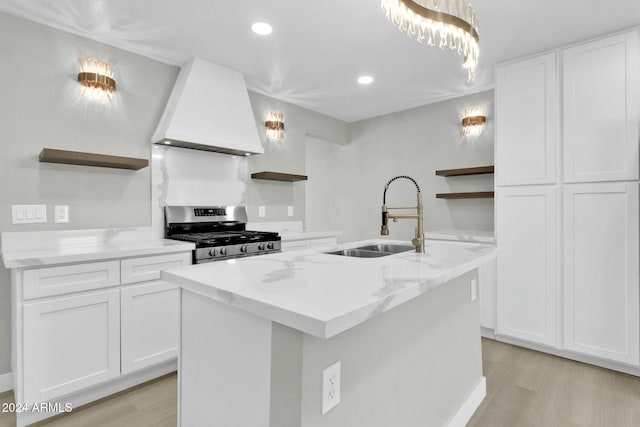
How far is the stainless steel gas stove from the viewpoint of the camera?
8.60 feet

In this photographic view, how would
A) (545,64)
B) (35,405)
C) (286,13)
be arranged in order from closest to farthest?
(35,405), (286,13), (545,64)

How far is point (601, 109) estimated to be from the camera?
2.54 metres

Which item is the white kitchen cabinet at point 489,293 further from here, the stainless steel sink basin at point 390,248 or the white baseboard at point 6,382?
the white baseboard at point 6,382

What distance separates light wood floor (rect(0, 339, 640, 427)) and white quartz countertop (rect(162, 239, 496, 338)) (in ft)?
3.58

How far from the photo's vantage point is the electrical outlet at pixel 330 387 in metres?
0.97

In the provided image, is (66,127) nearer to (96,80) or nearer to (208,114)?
(96,80)

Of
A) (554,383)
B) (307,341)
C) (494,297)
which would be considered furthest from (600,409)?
(307,341)

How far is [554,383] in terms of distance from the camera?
2.36m

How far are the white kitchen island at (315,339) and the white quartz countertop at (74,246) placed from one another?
1048 mm

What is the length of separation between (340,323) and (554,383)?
2.44 metres

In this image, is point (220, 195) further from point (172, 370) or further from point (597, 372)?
point (597, 372)

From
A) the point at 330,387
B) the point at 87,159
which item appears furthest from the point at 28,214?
the point at 330,387

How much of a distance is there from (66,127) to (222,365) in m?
2.33

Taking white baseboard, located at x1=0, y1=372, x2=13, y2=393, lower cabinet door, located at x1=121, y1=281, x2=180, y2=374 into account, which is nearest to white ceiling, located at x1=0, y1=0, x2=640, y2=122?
lower cabinet door, located at x1=121, y1=281, x2=180, y2=374
